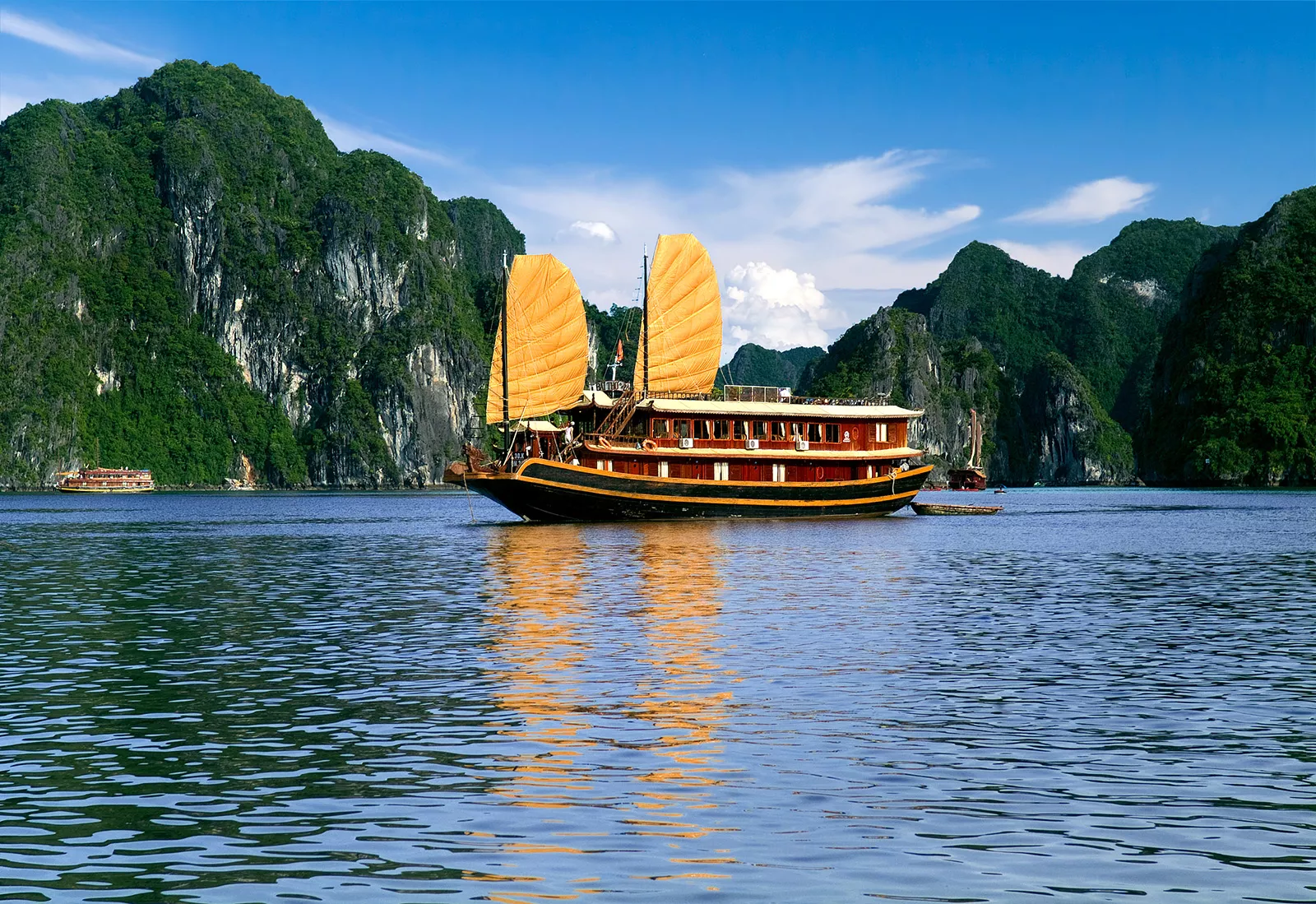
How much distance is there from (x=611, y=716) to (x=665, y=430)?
50307mm

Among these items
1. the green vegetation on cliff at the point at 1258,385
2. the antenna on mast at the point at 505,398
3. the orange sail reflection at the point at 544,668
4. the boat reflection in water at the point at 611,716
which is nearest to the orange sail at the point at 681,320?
the antenna on mast at the point at 505,398

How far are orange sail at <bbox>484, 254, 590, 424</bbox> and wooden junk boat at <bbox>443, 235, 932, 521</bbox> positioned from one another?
0.21ft

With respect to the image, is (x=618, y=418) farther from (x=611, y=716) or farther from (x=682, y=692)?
(x=611, y=716)

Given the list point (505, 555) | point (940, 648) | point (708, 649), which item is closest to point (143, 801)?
point (708, 649)

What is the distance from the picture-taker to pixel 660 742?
1307 centimetres

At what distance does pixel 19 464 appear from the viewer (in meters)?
192

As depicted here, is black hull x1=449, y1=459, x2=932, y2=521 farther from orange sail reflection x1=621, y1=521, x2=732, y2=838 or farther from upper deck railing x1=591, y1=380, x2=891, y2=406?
orange sail reflection x1=621, y1=521, x2=732, y2=838

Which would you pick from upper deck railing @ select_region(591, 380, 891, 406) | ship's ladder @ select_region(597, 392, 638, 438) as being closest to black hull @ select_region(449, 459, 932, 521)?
ship's ladder @ select_region(597, 392, 638, 438)

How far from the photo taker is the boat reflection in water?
32.1 ft

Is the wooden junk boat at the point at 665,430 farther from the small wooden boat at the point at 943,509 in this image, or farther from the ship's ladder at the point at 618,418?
the small wooden boat at the point at 943,509

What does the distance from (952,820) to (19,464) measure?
206214 mm

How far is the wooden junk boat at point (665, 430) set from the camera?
6316 centimetres

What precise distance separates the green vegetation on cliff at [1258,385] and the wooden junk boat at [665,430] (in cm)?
11929

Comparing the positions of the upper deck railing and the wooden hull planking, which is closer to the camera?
the upper deck railing
